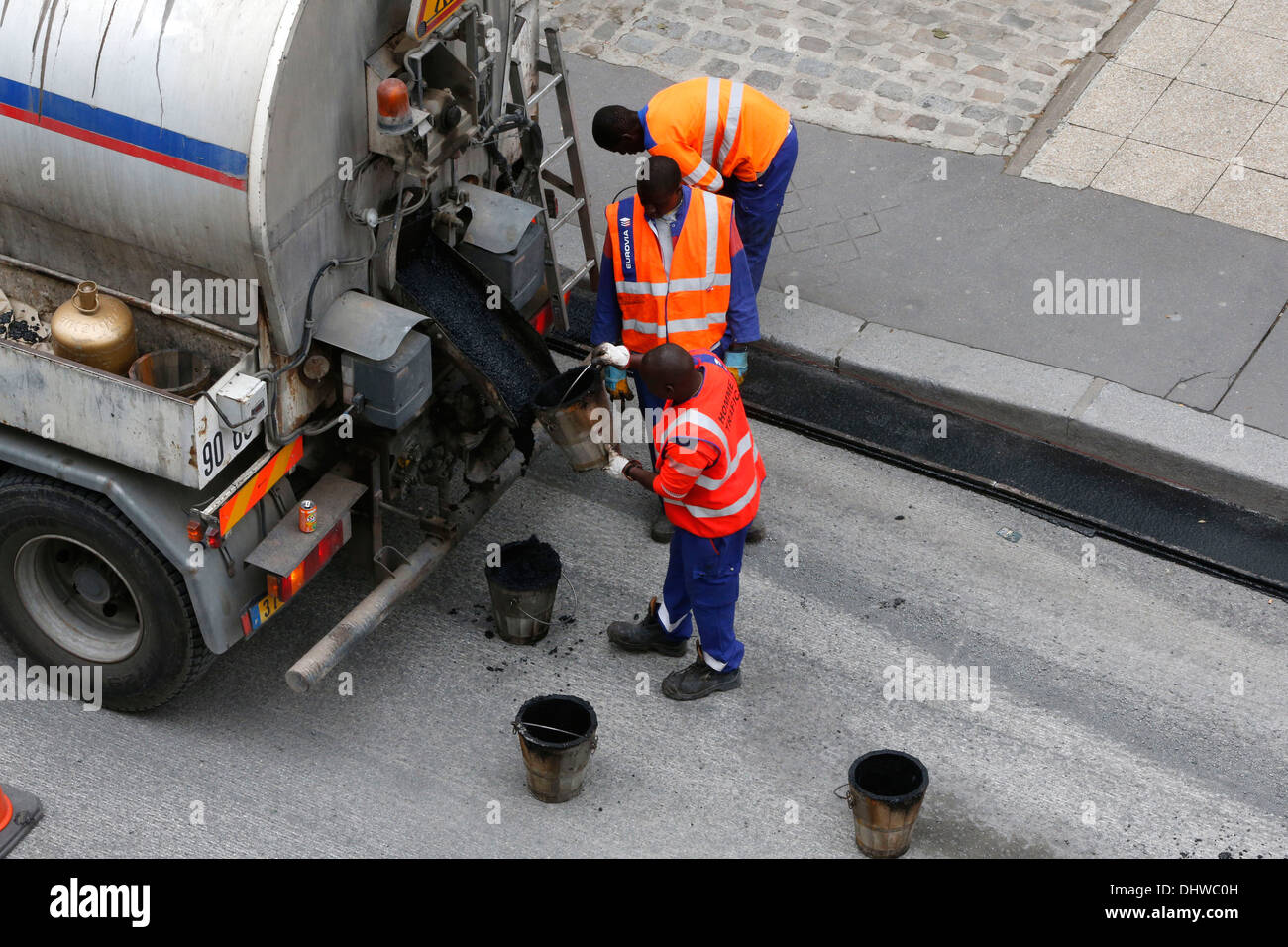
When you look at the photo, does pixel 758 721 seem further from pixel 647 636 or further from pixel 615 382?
pixel 615 382

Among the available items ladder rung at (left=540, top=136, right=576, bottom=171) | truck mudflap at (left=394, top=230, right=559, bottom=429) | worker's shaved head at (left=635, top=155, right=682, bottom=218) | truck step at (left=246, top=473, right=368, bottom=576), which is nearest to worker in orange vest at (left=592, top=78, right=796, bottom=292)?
ladder rung at (left=540, top=136, right=576, bottom=171)

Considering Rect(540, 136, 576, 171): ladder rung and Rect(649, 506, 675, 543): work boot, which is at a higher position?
Rect(540, 136, 576, 171): ladder rung

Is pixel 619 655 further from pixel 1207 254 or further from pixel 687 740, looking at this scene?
pixel 1207 254

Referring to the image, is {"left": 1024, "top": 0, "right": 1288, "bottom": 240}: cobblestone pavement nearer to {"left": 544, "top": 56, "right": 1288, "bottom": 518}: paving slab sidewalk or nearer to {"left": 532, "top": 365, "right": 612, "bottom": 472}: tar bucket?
{"left": 544, "top": 56, "right": 1288, "bottom": 518}: paving slab sidewalk

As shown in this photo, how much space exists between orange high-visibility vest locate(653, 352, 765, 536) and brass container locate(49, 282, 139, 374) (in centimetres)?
183

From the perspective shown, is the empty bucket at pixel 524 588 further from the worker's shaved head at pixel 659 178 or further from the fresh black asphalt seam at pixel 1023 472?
the fresh black asphalt seam at pixel 1023 472

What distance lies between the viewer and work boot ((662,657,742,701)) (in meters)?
6.11

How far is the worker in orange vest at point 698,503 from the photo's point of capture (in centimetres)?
552

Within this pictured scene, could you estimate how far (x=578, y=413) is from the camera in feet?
19.2

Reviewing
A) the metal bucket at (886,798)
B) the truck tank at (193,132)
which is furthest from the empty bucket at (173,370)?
the metal bucket at (886,798)

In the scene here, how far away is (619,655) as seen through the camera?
632cm

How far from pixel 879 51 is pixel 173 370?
5621 millimetres

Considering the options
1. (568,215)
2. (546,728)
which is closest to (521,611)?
(546,728)

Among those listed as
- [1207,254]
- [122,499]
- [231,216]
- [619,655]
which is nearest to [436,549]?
[619,655]
